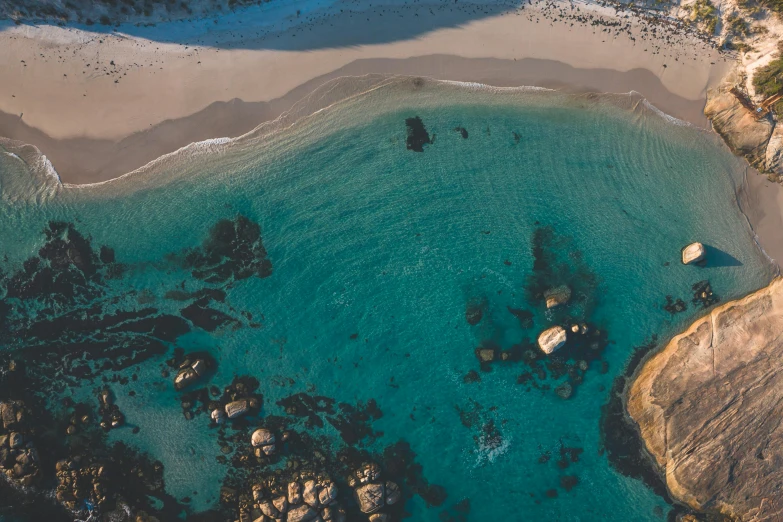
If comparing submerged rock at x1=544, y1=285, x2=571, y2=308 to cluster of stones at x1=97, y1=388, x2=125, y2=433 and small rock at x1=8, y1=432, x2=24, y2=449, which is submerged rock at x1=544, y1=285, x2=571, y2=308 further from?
small rock at x1=8, y1=432, x2=24, y2=449

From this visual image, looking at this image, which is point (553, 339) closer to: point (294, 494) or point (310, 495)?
point (310, 495)

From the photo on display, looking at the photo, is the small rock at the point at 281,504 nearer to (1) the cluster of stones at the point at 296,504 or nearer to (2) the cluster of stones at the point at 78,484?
(1) the cluster of stones at the point at 296,504

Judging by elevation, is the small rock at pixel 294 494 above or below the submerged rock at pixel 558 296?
below

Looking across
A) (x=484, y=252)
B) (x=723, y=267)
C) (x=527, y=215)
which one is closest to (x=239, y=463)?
(x=484, y=252)

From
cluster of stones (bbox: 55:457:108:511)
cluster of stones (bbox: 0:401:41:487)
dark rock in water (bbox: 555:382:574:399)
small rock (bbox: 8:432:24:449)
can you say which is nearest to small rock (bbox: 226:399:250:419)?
cluster of stones (bbox: 55:457:108:511)

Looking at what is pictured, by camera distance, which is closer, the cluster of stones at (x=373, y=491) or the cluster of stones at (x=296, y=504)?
the cluster of stones at (x=296, y=504)

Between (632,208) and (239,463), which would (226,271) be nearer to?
(239,463)

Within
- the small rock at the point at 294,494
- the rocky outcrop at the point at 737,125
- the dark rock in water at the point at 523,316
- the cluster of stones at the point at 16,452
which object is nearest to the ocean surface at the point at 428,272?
the dark rock in water at the point at 523,316
